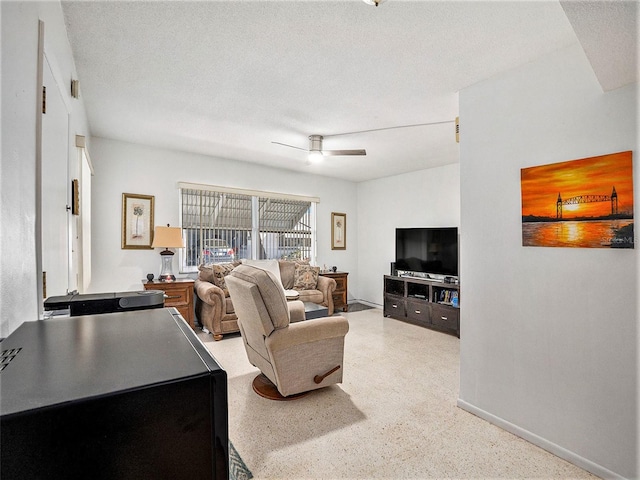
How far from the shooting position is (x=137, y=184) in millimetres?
4512

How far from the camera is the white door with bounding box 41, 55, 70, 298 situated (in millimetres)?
1398

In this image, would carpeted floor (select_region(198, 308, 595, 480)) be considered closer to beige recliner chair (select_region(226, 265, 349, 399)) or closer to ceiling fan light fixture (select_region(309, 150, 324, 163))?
beige recliner chair (select_region(226, 265, 349, 399))

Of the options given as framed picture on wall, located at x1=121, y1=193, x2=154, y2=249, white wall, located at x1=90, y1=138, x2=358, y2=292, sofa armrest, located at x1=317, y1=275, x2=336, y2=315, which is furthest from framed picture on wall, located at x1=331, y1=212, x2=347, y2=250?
framed picture on wall, located at x1=121, y1=193, x2=154, y2=249

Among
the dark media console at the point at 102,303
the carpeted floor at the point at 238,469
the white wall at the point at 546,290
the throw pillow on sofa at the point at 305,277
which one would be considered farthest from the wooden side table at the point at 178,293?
the white wall at the point at 546,290

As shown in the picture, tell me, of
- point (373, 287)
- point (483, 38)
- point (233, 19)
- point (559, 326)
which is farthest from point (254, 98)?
point (373, 287)

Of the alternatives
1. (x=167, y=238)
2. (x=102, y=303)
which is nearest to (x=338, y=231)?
(x=167, y=238)

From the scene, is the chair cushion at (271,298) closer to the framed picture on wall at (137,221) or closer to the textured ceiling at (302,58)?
the textured ceiling at (302,58)

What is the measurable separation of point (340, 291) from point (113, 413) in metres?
5.62

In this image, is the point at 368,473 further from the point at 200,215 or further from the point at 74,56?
the point at 200,215

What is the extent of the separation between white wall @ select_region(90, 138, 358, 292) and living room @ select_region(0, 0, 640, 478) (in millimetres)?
2107

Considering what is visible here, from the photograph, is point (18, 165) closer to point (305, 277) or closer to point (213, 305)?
point (213, 305)

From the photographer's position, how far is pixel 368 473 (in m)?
1.81

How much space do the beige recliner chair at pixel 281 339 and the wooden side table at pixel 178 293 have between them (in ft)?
5.98

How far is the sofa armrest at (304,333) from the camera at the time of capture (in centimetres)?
244
